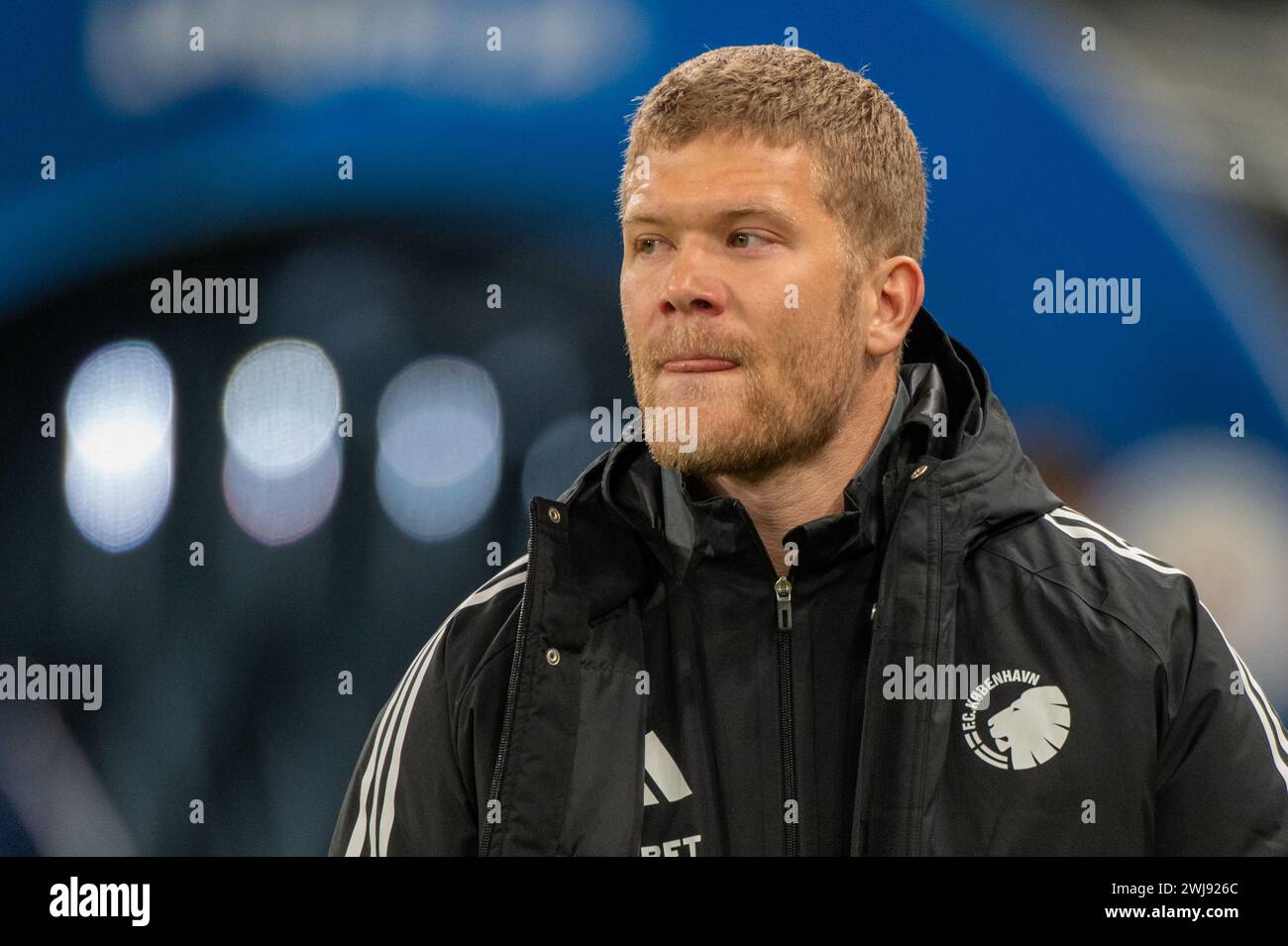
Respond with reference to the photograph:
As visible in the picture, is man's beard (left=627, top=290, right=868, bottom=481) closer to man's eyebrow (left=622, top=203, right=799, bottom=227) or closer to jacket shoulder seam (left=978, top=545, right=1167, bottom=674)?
man's eyebrow (left=622, top=203, right=799, bottom=227)

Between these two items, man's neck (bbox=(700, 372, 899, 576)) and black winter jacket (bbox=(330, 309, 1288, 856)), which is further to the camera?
man's neck (bbox=(700, 372, 899, 576))

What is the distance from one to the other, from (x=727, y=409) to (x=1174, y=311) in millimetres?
1228

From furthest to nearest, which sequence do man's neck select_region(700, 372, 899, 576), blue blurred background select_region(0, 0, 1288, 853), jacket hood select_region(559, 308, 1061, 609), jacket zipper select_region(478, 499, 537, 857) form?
1. blue blurred background select_region(0, 0, 1288, 853)
2. man's neck select_region(700, 372, 899, 576)
3. jacket hood select_region(559, 308, 1061, 609)
4. jacket zipper select_region(478, 499, 537, 857)

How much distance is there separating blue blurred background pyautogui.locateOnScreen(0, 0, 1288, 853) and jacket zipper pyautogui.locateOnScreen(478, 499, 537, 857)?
78 centimetres

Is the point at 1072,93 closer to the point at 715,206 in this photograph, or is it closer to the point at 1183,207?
the point at 1183,207

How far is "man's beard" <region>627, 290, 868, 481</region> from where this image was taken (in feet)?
6.15

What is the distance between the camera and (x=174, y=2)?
262 centimetres

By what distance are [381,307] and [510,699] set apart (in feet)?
3.93

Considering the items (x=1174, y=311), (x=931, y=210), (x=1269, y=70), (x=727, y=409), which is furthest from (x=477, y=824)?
(x=1269, y=70)

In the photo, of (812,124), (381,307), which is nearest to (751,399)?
(812,124)

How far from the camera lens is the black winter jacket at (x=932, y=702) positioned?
→ 1.70 metres

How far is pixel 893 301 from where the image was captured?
203cm

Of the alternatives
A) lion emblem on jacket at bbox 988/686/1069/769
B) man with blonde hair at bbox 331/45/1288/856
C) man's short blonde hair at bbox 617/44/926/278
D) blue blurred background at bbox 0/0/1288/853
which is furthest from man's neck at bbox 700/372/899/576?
blue blurred background at bbox 0/0/1288/853

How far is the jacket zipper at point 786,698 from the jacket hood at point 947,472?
0.19 m
